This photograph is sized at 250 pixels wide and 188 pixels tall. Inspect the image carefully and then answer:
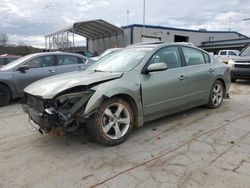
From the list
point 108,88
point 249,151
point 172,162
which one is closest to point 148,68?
point 108,88

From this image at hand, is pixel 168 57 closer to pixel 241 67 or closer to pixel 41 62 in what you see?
pixel 41 62

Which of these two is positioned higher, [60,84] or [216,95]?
[60,84]

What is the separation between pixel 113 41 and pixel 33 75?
73.2 feet

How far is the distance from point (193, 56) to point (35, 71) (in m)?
4.63

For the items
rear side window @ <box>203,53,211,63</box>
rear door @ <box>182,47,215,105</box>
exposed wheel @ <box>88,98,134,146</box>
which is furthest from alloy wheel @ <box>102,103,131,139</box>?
rear side window @ <box>203,53,211,63</box>

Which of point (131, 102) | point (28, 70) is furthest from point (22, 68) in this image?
point (131, 102)

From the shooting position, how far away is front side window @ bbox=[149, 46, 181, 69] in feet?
15.2

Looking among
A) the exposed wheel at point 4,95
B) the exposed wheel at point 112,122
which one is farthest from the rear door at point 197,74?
the exposed wheel at point 4,95

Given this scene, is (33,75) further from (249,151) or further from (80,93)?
(249,151)

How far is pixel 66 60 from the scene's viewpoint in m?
8.19

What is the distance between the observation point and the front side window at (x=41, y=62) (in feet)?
24.8

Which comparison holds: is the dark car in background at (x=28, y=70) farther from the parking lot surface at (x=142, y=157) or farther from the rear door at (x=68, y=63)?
the parking lot surface at (x=142, y=157)

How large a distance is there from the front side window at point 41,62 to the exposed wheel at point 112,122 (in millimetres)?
4604

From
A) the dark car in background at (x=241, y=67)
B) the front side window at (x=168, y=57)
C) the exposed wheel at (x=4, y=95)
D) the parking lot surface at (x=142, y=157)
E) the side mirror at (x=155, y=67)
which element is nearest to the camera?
the parking lot surface at (x=142, y=157)
